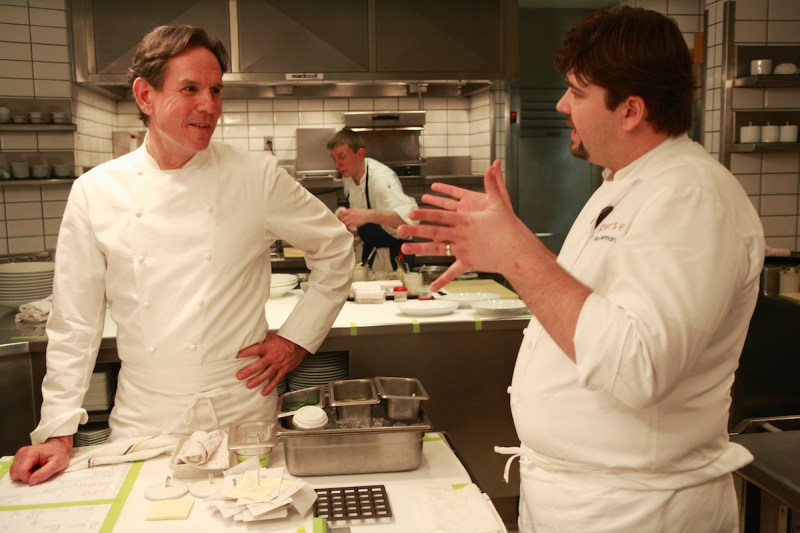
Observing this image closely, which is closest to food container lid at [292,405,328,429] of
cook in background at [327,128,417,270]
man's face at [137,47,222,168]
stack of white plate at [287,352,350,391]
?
man's face at [137,47,222,168]

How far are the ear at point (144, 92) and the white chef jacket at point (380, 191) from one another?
8.87 feet

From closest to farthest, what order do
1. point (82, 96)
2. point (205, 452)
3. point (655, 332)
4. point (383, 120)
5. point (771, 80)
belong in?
point (655, 332), point (205, 452), point (771, 80), point (82, 96), point (383, 120)

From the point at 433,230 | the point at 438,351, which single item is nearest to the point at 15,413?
the point at 438,351

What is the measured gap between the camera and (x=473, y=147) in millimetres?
5863

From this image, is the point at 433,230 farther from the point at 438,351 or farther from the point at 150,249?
the point at 438,351

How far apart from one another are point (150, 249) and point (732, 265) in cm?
147

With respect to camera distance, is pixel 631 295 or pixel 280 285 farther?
pixel 280 285

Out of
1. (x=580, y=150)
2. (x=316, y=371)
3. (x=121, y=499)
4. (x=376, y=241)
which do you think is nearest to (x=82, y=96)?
(x=376, y=241)

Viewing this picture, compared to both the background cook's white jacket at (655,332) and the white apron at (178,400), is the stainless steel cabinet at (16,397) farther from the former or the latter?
the background cook's white jacket at (655,332)

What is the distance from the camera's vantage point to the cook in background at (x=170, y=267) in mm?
1907

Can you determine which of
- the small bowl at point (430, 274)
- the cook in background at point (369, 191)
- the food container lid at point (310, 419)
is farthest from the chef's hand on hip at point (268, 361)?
the cook in background at point (369, 191)

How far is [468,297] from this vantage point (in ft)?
10.7

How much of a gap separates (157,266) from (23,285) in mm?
1670

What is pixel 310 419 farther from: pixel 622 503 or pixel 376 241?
pixel 376 241
